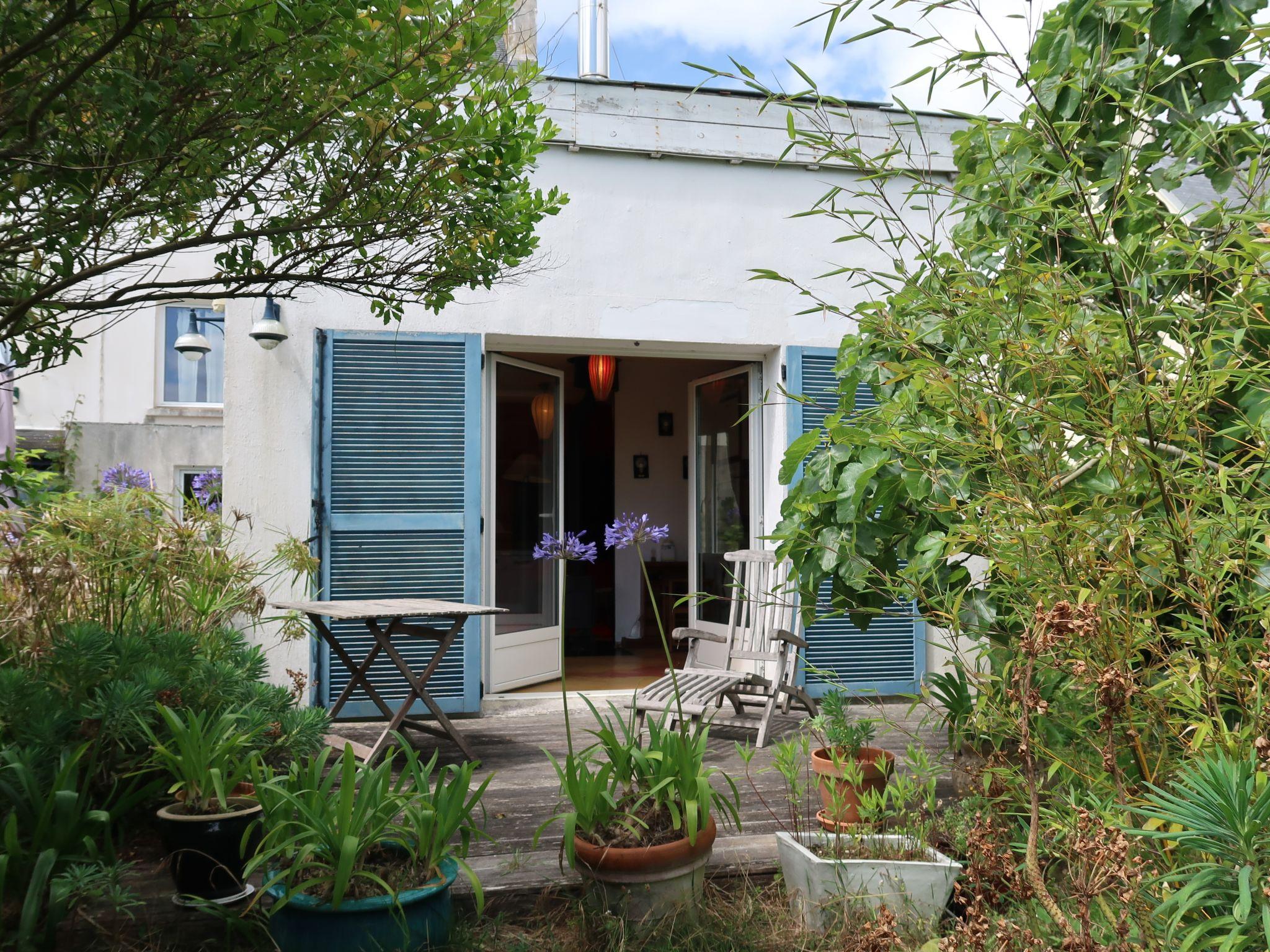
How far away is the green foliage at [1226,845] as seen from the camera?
1.20 metres

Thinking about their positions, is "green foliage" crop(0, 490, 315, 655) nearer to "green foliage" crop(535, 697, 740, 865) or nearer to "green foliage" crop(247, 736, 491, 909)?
"green foliage" crop(247, 736, 491, 909)

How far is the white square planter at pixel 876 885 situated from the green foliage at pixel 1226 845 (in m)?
0.98

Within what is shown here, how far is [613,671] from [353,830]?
5.21 meters

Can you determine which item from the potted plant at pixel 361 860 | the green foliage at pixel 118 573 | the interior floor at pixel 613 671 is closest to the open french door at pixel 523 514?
the interior floor at pixel 613 671

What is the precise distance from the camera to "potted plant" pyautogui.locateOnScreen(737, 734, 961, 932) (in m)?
2.28

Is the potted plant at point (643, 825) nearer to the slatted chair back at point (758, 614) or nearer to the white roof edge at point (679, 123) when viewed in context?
the slatted chair back at point (758, 614)

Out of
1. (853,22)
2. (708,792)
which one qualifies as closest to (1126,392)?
(853,22)

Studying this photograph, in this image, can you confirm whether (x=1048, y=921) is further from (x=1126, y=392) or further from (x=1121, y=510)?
(x=1126, y=392)

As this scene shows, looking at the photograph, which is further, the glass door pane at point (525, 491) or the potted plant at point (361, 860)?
the glass door pane at point (525, 491)

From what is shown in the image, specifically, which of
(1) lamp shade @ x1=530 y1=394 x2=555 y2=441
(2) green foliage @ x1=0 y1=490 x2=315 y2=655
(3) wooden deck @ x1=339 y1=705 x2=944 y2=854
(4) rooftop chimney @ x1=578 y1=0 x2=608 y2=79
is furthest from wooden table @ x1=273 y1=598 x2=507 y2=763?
(4) rooftop chimney @ x1=578 y1=0 x2=608 y2=79

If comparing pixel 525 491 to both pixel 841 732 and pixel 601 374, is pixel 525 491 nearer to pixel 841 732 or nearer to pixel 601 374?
pixel 601 374

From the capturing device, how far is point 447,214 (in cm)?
242

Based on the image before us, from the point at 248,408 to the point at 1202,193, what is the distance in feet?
16.3

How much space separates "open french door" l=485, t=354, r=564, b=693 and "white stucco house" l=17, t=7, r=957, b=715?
16 millimetres
